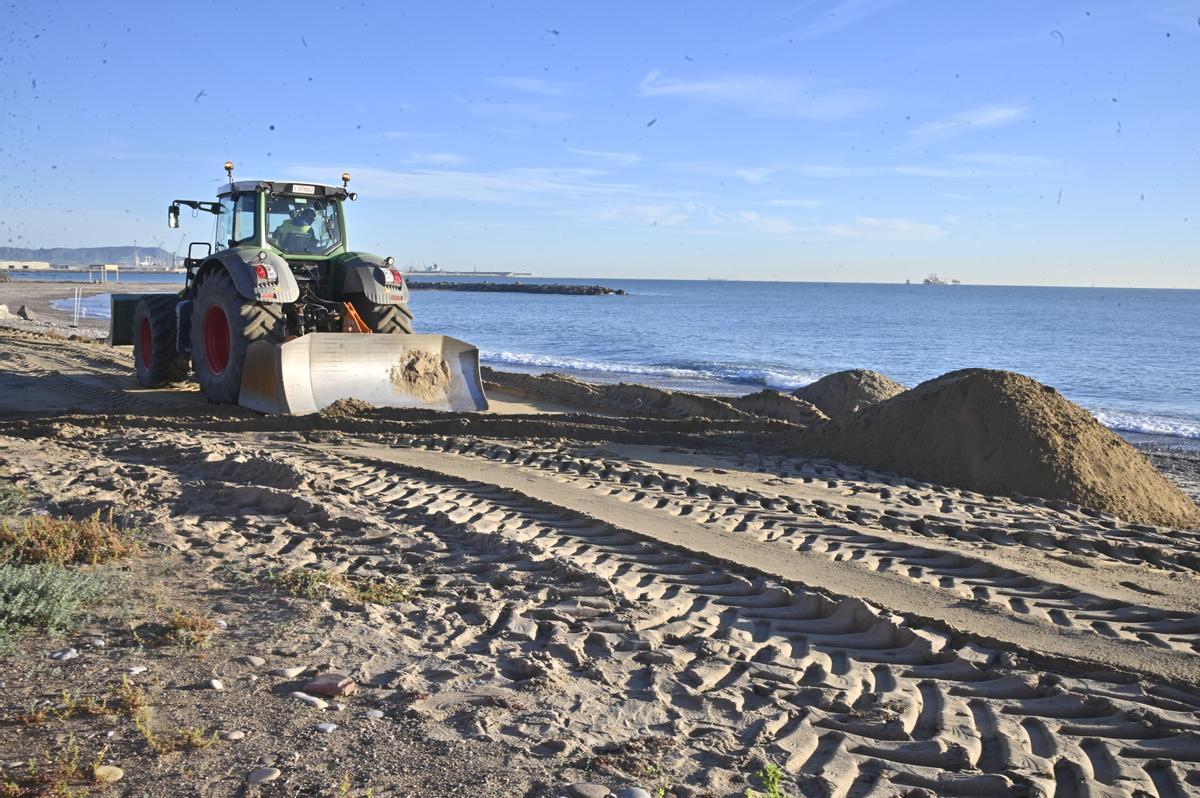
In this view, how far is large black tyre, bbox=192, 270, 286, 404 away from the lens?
34.0 ft

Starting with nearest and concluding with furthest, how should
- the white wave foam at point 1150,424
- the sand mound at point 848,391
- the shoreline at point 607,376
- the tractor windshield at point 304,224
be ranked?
the tractor windshield at point 304,224 < the sand mound at point 848,391 < the shoreline at point 607,376 < the white wave foam at point 1150,424

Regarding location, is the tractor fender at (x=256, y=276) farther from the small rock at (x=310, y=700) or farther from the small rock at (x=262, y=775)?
the small rock at (x=262, y=775)

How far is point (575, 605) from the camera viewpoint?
473cm

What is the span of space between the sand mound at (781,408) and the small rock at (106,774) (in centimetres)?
1047

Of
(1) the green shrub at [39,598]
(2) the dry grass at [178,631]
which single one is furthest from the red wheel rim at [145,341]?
(2) the dry grass at [178,631]

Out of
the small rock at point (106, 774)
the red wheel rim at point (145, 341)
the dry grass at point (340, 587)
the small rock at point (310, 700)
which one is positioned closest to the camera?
the small rock at point (106, 774)

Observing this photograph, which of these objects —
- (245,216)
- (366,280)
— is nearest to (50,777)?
(366,280)

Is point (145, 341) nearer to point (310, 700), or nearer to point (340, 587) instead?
point (340, 587)

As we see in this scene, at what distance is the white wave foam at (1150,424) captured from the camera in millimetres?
15586

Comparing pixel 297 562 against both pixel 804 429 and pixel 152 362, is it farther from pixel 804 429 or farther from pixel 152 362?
pixel 152 362

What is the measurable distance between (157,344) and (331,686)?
10.4 m

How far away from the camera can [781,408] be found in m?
13.3

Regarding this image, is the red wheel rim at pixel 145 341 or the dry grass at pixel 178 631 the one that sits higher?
the red wheel rim at pixel 145 341

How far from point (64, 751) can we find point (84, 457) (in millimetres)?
5371
